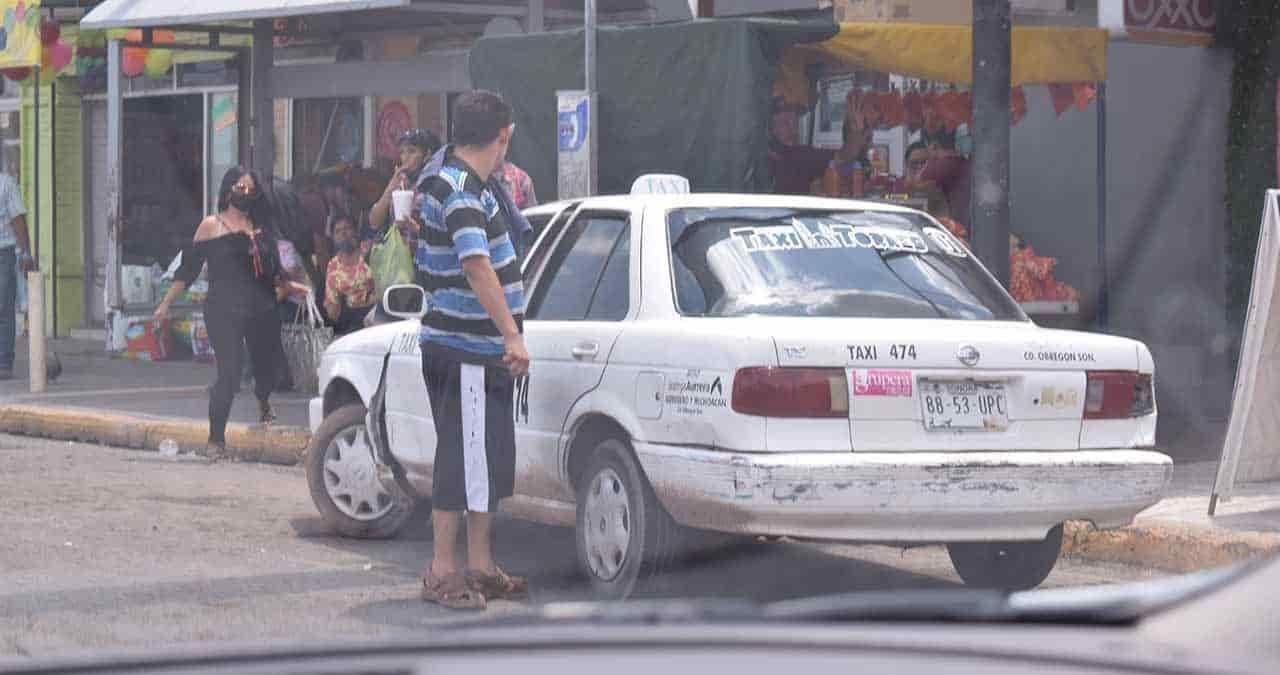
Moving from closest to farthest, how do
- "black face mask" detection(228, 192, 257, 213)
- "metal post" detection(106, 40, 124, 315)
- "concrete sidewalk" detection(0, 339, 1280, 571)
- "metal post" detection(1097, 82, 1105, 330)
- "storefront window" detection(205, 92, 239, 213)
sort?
"concrete sidewalk" detection(0, 339, 1280, 571) → "metal post" detection(1097, 82, 1105, 330) → "black face mask" detection(228, 192, 257, 213) → "metal post" detection(106, 40, 124, 315) → "storefront window" detection(205, 92, 239, 213)

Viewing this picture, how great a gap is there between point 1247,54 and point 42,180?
48.2 feet

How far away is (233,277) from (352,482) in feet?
12.7

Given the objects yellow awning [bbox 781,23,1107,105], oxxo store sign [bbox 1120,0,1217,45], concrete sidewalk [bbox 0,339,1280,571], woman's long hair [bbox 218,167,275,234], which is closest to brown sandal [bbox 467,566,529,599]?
concrete sidewalk [bbox 0,339,1280,571]

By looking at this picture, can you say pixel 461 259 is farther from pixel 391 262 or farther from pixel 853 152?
pixel 391 262

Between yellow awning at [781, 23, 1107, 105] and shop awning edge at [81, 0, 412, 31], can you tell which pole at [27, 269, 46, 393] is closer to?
shop awning edge at [81, 0, 412, 31]

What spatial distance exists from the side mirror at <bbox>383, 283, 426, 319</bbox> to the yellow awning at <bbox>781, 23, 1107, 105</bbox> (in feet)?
12.5

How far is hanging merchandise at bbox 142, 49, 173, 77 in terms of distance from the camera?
65.7 feet

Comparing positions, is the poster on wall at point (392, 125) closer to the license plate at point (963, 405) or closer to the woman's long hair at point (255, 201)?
the woman's long hair at point (255, 201)

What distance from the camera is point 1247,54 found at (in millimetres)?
12328

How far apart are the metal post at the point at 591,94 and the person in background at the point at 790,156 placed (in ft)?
3.54

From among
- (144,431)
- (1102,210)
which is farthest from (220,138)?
(1102,210)

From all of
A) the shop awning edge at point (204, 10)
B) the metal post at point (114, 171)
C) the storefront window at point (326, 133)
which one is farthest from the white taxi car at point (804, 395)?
the storefront window at point (326, 133)

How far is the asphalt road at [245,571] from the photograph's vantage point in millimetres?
6766

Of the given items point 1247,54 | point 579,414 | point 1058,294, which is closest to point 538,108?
point 1058,294
